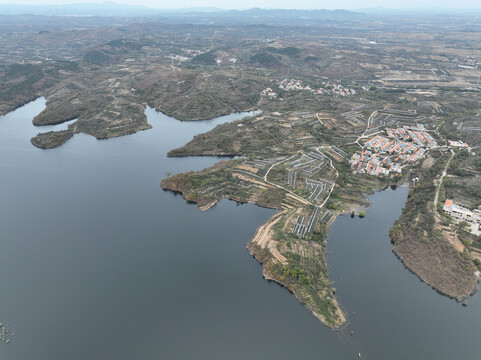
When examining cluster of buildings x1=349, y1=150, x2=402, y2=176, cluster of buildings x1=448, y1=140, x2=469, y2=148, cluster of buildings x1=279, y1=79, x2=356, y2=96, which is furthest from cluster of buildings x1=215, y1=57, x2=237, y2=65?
cluster of buildings x1=448, y1=140, x2=469, y2=148

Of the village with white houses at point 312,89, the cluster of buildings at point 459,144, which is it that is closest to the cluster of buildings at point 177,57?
the village with white houses at point 312,89

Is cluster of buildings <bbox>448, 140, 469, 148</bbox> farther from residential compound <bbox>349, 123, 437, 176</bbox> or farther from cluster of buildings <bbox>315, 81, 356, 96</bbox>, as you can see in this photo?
cluster of buildings <bbox>315, 81, 356, 96</bbox>

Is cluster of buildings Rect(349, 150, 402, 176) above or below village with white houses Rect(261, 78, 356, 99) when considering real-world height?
above

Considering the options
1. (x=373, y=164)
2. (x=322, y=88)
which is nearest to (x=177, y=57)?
(x=322, y=88)

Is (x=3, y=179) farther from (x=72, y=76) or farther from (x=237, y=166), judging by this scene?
(x=72, y=76)

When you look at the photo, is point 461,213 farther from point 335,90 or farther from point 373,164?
point 335,90

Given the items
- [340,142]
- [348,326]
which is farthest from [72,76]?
[348,326]

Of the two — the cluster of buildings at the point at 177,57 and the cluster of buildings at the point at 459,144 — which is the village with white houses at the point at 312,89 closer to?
the cluster of buildings at the point at 459,144
